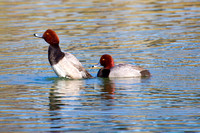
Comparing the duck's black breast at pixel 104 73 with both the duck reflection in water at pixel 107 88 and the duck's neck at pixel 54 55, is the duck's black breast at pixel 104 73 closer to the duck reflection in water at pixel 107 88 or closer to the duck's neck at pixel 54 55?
the duck reflection in water at pixel 107 88

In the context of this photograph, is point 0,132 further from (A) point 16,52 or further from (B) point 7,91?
(A) point 16,52

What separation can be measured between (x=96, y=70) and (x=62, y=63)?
2.24 metres

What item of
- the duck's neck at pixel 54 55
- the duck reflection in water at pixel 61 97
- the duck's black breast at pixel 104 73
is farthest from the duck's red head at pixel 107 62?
the duck's neck at pixel 54 55

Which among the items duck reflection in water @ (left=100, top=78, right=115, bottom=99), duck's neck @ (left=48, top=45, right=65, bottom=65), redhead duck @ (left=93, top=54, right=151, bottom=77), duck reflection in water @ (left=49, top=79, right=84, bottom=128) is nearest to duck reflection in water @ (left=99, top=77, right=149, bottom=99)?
duck reflection in water @ (left=100, top=78, right=115, bottom=99)

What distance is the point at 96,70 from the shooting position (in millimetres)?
15289

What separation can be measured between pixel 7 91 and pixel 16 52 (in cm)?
539

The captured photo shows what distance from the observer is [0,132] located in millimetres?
8594

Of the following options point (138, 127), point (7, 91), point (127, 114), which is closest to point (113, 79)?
point (7, 91)

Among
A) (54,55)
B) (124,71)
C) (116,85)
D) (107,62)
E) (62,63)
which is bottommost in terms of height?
(116,85)

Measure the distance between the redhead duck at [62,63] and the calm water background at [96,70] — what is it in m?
0.25

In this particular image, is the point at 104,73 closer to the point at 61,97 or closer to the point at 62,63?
the point at 62,63

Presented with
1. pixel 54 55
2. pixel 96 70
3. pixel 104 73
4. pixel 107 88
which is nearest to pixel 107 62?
pixel 104 73

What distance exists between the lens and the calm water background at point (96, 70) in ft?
29.9

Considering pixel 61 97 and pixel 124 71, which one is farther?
pixel 124 71
